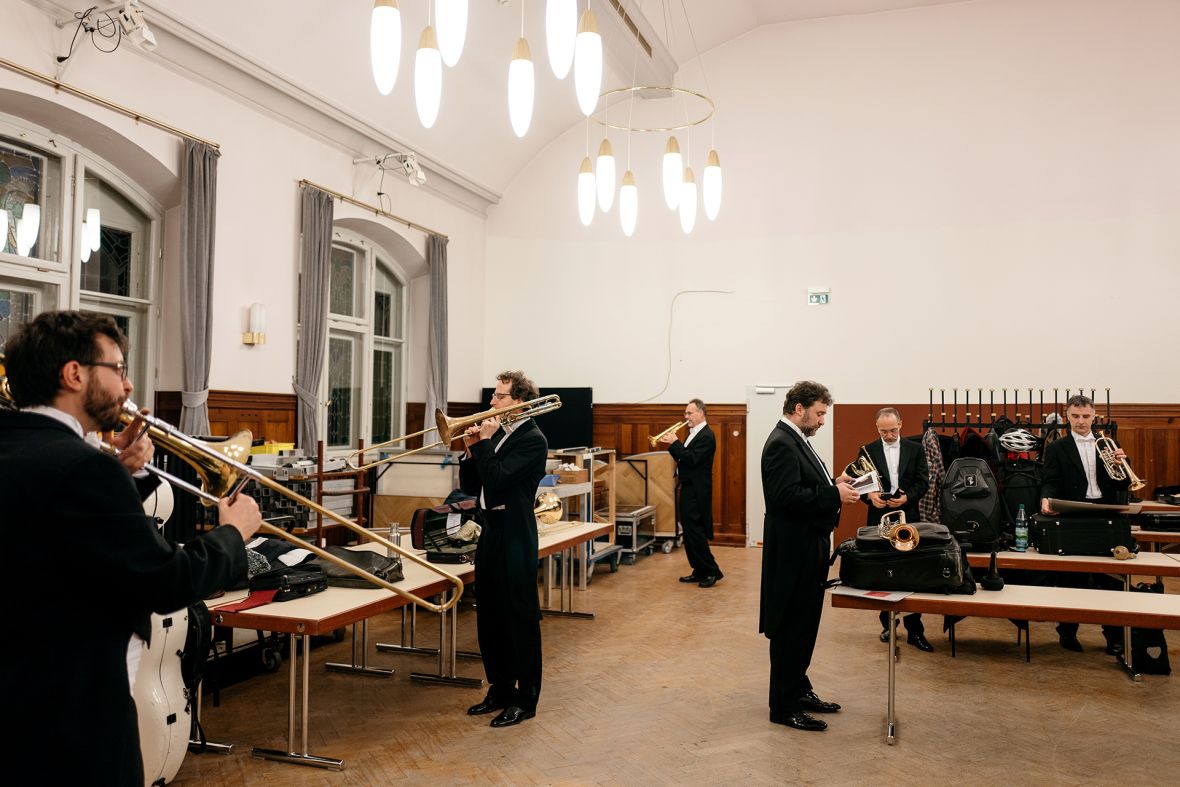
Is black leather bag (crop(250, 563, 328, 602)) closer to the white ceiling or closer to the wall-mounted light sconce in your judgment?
the wall-mounted light sconce

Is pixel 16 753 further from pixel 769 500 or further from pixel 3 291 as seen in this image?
pixel 3 291

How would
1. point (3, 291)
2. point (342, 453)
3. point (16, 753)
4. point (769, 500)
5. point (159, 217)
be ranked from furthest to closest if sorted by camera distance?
point (342, 453), point (159, 217), point (3, 291), point (769, 500), point (16, 753)

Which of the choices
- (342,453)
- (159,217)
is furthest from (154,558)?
(342,453)

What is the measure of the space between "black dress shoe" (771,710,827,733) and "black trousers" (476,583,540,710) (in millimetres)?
1250

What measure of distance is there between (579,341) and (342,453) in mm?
3686

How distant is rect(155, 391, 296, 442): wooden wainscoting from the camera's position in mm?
6848

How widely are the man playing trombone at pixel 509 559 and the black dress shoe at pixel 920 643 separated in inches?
118

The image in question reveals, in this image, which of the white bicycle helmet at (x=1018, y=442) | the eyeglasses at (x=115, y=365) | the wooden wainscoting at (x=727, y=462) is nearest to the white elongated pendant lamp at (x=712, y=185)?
the white bicycle helmet at (x=1018, y=442)

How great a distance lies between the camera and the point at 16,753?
164 centimetres

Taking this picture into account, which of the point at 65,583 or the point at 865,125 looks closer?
the point at 65,583

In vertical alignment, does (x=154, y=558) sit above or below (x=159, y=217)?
below

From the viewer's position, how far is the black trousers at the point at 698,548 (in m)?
8.03

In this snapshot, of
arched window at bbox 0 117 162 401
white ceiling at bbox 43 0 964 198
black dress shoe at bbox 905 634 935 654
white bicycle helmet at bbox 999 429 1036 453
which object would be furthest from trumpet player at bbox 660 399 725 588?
arched window at bbox 0 117 162 401

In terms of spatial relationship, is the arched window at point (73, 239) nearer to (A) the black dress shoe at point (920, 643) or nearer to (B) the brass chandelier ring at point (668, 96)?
(B) the brass chandelier ring at point (668, 96)
